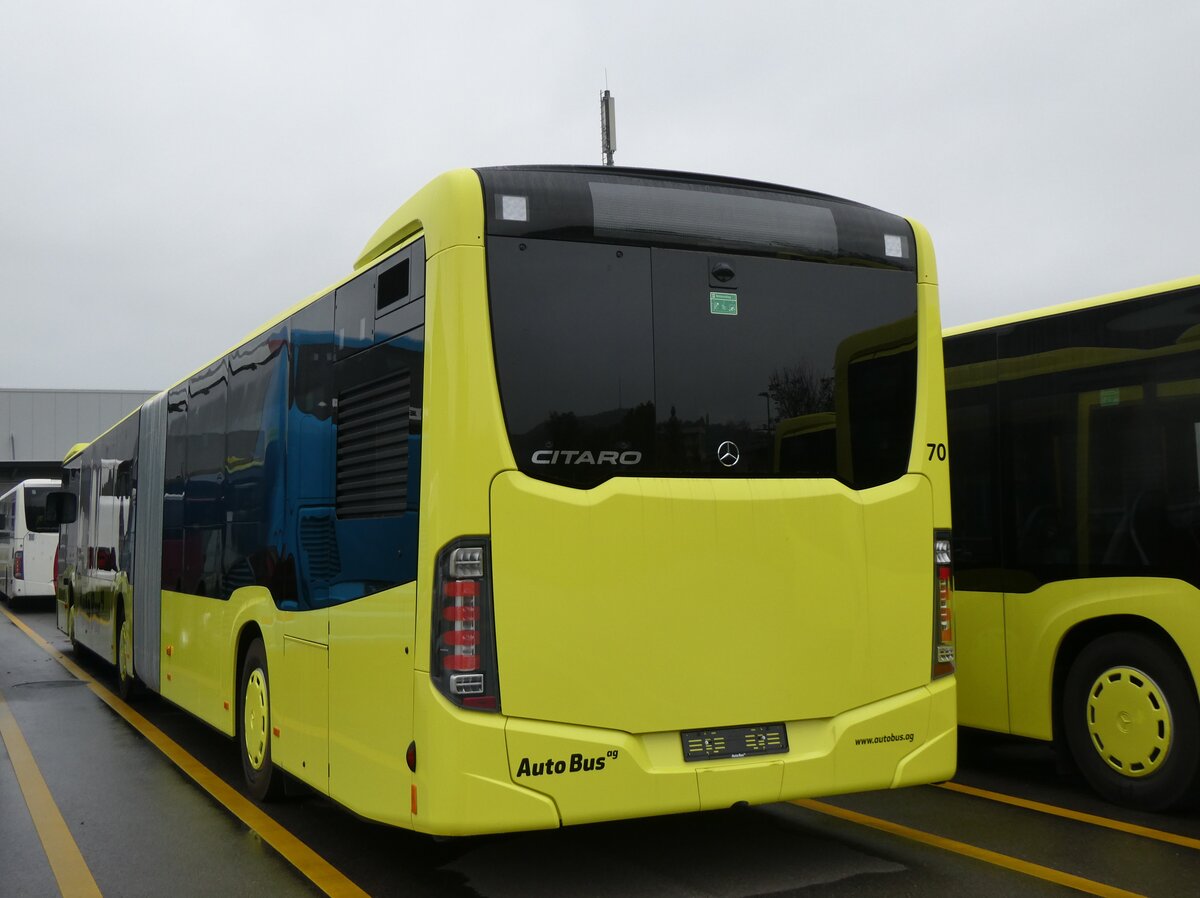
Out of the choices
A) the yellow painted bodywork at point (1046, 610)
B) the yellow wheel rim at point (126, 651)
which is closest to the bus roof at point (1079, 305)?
the yellow painted bodywork at point (1046, 610)

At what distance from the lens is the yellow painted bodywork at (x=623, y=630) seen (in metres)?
4.70

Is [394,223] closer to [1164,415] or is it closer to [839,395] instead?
[839,395]

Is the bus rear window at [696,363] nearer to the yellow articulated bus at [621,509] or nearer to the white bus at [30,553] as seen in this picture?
the yellow articulated bus at [621,509]

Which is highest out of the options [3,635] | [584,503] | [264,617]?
[584,503]

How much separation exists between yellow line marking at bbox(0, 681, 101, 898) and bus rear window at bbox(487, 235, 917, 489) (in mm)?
3055

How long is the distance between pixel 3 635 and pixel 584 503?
19321 millimetres

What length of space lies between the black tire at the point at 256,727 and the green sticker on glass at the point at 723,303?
355 cm

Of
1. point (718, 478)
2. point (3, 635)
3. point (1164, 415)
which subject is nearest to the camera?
point (718, 478)

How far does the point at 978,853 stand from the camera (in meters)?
5.84

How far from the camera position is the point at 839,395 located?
5445 mm

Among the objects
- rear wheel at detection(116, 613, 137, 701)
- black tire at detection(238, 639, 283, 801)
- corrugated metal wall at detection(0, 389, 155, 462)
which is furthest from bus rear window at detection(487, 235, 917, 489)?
corrugated metal wall at detection(0, 389, 155, 462)

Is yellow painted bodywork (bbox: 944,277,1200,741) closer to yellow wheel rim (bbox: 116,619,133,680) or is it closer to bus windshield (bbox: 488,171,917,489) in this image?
bus windshield (bbox: 488,171,917,489)

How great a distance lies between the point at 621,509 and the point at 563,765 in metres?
1.03

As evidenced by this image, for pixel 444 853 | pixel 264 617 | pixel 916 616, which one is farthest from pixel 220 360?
pixel 916 616
